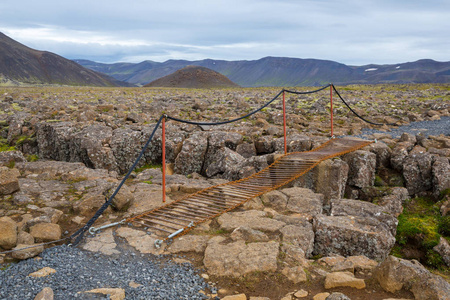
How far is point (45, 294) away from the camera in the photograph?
4.76 m

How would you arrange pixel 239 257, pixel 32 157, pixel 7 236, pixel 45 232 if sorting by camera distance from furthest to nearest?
pixel 32 157 → pixel 45 232 → pixel 239 257 → pixel 7 236

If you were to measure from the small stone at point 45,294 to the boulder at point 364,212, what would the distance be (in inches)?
267

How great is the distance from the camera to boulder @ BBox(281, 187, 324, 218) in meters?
8.95

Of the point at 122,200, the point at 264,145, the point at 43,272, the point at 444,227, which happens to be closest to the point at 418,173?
the point at 444,227

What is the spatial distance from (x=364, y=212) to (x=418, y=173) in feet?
18.6

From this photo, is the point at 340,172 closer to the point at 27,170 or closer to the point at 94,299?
the point at 94,299

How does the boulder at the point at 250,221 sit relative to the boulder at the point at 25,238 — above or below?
below

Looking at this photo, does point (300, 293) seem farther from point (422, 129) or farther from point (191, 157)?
point (422, 129)

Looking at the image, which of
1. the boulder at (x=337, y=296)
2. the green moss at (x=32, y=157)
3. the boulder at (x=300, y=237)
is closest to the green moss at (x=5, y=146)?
the green moss at (x=32, y=157)

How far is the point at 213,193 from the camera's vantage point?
9.94m

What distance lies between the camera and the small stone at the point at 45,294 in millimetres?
4717

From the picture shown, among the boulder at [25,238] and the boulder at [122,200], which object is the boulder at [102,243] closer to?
the boulder at [25,238]

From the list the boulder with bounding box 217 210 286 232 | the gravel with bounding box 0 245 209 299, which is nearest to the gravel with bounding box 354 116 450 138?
the boulder with bounding box 217 210 286 232

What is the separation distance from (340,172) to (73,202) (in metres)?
8.23
